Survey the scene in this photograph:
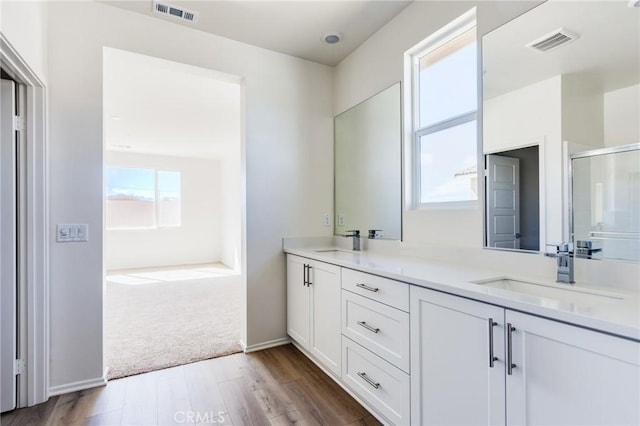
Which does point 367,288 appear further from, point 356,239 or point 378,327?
point 356,239

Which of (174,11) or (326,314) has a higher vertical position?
(174,11)

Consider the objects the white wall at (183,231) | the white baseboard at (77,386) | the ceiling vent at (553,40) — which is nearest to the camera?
the ceiling vent at (553,40)

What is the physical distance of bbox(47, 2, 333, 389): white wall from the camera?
83.7 inches

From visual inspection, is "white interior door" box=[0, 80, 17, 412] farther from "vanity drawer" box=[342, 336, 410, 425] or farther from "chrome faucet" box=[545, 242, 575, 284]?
"chrome faucet" box=[545, 242, 575, 284]

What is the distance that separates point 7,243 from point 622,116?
10.6 feet

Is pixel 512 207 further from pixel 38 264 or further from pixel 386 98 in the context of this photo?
pixel 38 264

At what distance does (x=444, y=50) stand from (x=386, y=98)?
0.55 meters

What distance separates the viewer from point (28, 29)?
1773 millimetres

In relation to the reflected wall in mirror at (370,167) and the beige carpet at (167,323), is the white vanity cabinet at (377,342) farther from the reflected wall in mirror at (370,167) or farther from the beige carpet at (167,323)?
the beige carpet at (167,323)

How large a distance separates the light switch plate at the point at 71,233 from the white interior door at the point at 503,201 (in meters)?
2.64

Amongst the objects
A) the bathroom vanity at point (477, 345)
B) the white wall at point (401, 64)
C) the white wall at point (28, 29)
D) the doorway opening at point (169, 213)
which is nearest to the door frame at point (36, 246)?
the white wall at point (28, 29)

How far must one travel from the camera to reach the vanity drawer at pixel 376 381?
62.8 inches

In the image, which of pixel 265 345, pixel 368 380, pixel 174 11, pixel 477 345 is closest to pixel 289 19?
pixel 174 11

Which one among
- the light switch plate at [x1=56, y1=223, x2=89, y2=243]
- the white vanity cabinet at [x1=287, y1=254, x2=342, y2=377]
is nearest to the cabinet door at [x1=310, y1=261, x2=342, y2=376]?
Answer: the white vanity cabinet at [x1=287, y1=254, x2=342, y2=377]
